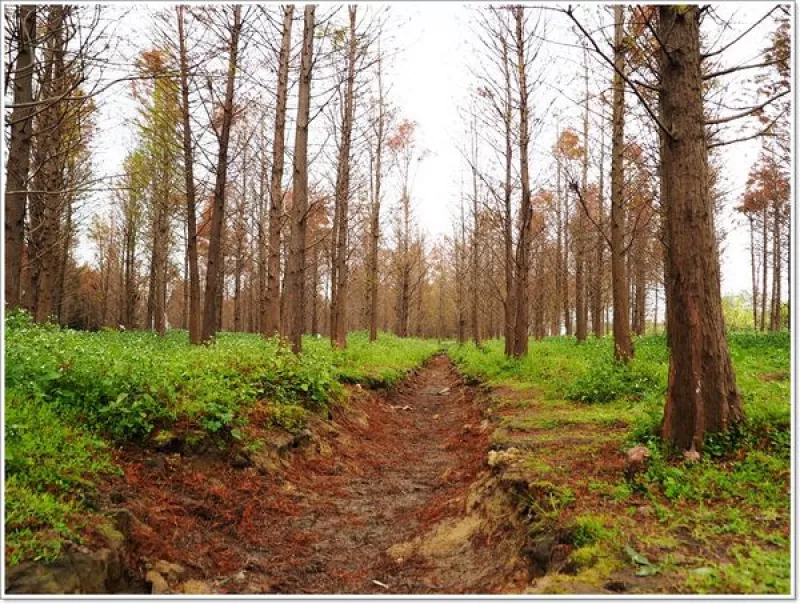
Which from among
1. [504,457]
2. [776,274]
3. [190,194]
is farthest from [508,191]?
[776,274]

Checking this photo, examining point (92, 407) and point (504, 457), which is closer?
point (92, 407)

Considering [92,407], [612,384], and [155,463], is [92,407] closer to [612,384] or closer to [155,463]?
[155,463]

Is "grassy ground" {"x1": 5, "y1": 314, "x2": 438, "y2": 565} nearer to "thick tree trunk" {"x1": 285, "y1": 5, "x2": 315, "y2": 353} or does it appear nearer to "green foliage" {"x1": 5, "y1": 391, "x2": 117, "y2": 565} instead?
"green foliage" {"x1": 5, "y1": 391, "x2": 117, "y2": 565}

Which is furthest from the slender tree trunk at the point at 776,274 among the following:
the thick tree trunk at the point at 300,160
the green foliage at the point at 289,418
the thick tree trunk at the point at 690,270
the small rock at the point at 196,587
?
the small rock at the point at 196,587

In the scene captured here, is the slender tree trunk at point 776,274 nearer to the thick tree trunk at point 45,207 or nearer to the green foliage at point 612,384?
the green foliage at point 612,384

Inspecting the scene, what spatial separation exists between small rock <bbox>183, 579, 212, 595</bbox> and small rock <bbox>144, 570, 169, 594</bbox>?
13 centimetres

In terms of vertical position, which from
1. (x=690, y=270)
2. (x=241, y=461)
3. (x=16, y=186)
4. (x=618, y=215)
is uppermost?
(x=16, y=186)

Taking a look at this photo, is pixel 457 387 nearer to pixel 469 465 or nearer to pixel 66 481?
pixel 469 465

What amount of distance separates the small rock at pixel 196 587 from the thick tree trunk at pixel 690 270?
13.7 ft

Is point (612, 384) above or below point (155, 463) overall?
above

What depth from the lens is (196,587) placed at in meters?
3.70

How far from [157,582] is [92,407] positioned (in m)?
2.22

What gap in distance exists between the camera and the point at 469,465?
6.64 meters

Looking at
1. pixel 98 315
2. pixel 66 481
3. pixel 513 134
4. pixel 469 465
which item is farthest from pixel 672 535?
pixel 98 315
